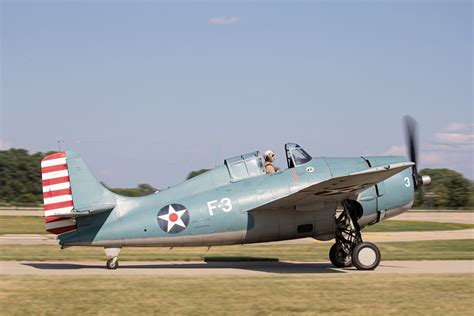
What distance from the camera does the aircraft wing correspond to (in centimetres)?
1320

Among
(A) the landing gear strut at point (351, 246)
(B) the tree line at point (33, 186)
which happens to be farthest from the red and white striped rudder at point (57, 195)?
(B) the tree line at point (33, 186)

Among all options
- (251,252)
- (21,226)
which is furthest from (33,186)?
(251,252)

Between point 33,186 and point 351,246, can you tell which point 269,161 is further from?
point 33,186

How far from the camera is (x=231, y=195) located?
14.3 m

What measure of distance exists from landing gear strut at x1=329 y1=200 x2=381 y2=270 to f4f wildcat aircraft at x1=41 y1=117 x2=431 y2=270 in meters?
0.02

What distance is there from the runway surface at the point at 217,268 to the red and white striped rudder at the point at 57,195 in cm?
98

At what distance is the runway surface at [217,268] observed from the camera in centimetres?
1399

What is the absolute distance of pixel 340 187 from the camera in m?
13.8

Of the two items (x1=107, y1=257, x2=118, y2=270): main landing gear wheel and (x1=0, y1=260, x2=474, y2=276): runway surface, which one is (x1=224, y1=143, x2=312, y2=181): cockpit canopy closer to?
(x1=0, y1=260, x2=474, y2=276): runway surface

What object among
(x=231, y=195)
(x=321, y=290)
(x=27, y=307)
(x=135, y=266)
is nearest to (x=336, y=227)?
(x=231, y=195)

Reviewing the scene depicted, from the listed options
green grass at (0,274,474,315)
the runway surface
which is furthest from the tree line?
green grass at (0,274,474,315)

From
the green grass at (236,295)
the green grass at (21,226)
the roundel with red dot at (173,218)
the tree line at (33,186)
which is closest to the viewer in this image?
the green grass at (236,295)

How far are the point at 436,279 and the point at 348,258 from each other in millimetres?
2915

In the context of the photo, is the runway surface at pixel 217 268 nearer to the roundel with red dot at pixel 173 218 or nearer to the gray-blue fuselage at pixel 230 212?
the gray-blue fuselage at pixel 230 212
